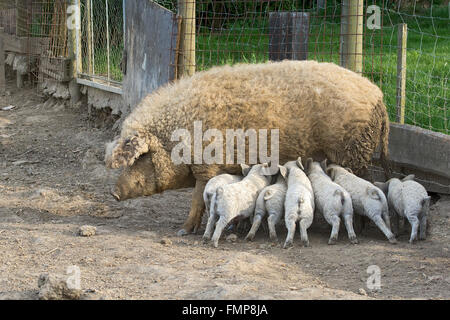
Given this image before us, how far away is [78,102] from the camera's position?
36.7 ft

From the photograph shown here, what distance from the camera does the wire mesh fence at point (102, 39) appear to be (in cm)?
988

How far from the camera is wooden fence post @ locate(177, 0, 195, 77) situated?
24.4 feet

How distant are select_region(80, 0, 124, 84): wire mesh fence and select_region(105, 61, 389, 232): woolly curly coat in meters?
3.83

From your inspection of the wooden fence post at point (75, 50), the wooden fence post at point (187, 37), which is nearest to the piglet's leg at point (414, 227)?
the wooden fence post at point (187, 37)

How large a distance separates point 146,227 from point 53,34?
6.43 metres

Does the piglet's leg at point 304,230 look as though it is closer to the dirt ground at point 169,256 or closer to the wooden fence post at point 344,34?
the dirt ground at point 169,256

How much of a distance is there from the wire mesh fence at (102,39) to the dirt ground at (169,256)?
2701 mm

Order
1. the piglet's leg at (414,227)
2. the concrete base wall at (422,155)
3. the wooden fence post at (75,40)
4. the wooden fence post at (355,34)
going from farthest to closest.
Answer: the wooden fence post at (75,40) → the wooden fence post at (355,34) → the concrete base wall at (422,155) → the piglet's leg at (414,227)

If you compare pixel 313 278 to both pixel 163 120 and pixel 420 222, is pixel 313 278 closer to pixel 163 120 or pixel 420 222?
pixel 420 222

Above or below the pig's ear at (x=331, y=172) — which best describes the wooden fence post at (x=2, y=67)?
above

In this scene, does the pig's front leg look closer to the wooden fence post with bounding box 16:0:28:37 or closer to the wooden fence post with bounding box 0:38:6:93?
the wooden fence post with bounding box 16:0:28:37

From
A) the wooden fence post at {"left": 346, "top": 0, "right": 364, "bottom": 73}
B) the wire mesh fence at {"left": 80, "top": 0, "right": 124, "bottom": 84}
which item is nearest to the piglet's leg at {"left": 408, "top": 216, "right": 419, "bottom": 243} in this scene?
the wooden fence post at {"left": 346, "top": 0, "right": 364, "bottom": 73}

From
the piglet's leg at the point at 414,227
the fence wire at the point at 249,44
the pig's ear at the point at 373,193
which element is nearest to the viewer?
the piglet's leg at the point at 414,227
